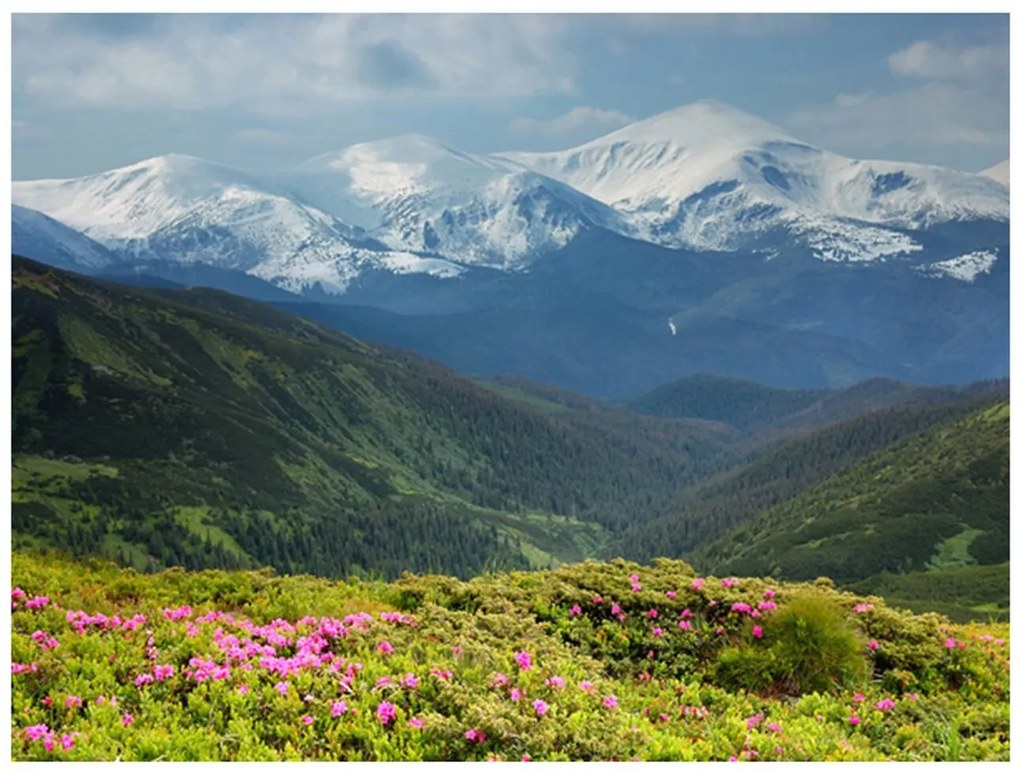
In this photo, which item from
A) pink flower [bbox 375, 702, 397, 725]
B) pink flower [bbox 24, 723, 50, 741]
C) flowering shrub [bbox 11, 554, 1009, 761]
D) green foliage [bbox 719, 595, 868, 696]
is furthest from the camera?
green foliage [bbox 719, 595, 868, 696]

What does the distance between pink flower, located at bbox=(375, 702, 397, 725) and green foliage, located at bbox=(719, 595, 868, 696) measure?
18.2ft

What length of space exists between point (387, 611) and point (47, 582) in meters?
5.55

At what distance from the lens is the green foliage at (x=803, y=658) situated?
14109 millimetres

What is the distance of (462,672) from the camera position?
12.4 meters

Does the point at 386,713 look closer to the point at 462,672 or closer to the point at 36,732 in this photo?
the point at 462,672

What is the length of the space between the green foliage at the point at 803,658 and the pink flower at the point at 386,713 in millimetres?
5539

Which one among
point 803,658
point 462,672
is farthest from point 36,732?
point 803,658

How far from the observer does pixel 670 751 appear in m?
10.6

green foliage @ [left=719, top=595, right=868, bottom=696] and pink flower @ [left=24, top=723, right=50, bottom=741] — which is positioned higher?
pink flower @ [left=24, top=723, right=50, bottom=741]

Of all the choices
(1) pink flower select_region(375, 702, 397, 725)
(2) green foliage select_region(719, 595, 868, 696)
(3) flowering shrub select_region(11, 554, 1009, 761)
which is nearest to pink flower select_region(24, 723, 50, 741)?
(3) flowering shrub select_region(11, 554, 1009, 761)

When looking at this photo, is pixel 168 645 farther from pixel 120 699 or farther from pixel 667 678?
pixel 667 678

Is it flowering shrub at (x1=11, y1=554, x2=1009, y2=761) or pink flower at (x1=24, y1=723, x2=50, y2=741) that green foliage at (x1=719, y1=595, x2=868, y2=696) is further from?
pink flower at (x1=24, y1=723, x2=50, y2=741)

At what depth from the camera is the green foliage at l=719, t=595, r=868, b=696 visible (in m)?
14.1


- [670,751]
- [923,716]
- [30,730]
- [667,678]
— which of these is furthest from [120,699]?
[923,716]
